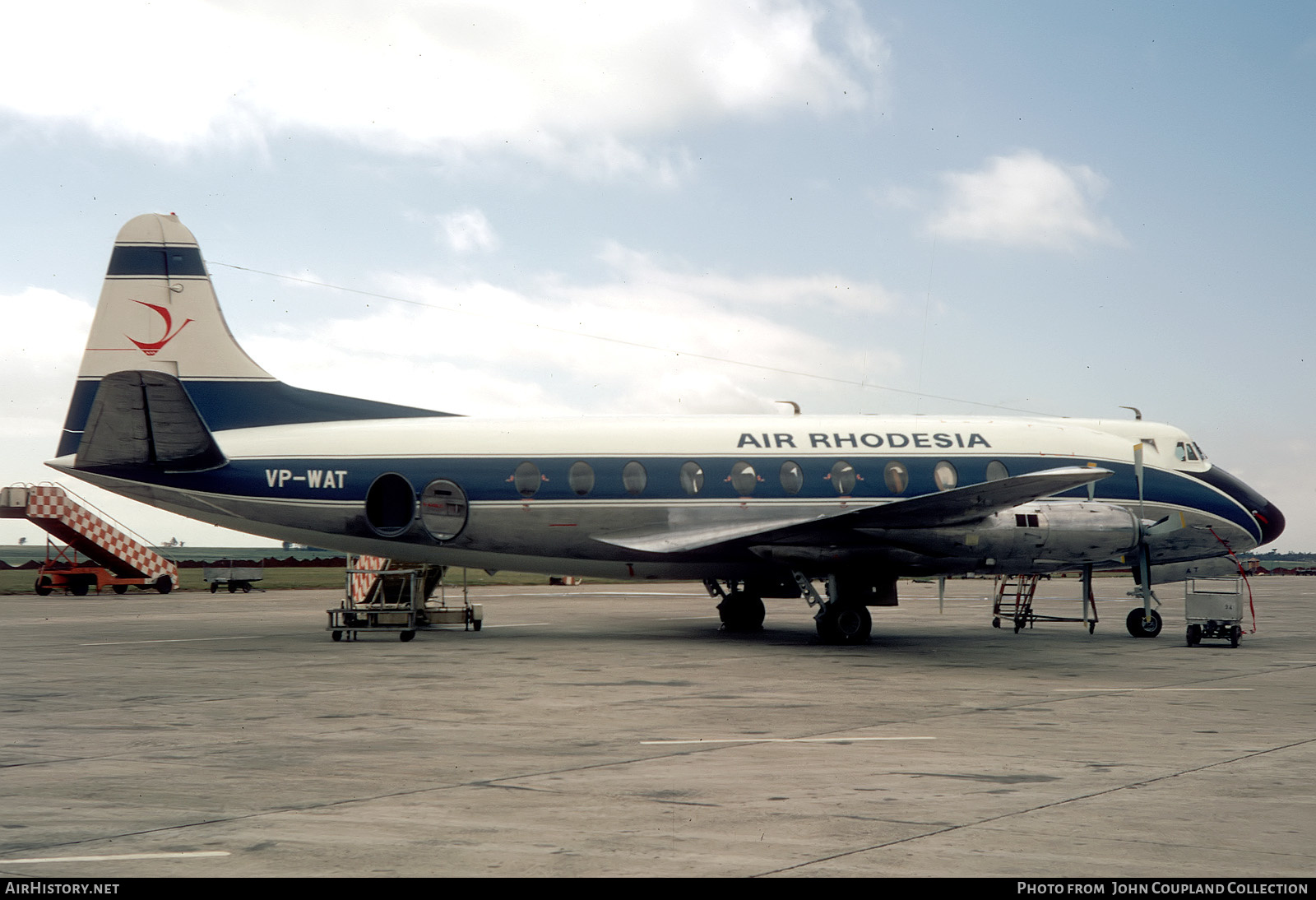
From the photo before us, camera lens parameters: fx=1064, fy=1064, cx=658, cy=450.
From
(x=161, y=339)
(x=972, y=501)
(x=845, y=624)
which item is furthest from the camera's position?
(x=161, y=339)

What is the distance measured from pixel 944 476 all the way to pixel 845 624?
3.84m

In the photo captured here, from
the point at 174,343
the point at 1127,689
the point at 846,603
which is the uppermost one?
the point at 174,343

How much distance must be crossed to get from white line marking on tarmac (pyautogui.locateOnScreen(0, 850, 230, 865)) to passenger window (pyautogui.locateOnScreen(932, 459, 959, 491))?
17.7 metres

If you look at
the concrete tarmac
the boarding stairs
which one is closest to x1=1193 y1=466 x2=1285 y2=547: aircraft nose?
the concrete tarmac

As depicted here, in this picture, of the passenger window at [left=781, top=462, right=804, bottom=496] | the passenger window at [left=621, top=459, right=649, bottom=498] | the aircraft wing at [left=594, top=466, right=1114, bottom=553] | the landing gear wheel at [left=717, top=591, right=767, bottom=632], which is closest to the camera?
the aircraft wing at [left=594, top=466, right=1114, bottom=553]

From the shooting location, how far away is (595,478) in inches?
834

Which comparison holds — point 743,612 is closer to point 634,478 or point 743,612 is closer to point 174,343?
point 634,478

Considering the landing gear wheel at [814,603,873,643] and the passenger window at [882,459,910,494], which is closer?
the landing gear wheel at [814,603,873,643]

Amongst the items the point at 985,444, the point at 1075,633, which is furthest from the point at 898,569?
the point at 1075,633

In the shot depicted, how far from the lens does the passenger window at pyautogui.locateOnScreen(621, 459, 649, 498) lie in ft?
69.5

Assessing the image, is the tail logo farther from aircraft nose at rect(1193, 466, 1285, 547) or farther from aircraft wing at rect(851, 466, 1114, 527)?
aircraft nose at rect(1193, 466, 1285, 547)

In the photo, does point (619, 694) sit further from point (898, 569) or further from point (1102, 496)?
point (1102, 496)

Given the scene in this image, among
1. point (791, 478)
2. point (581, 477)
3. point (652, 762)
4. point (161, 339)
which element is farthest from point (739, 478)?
point (652, 762)

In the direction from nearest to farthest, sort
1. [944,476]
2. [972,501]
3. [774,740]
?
[774,740] → [972,501] → [944,476]
